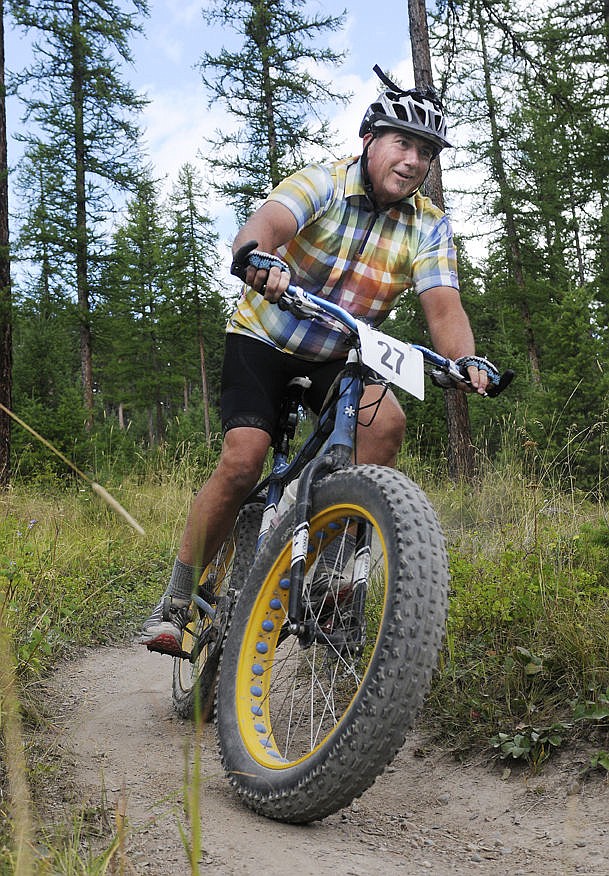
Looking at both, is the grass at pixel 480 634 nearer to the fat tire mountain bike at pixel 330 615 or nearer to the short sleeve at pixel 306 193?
the fat tire mountain bike at pixel 330 615

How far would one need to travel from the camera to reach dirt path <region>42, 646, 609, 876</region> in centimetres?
181

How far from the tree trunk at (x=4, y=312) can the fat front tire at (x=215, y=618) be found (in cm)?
640

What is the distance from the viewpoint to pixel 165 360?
3866 cm

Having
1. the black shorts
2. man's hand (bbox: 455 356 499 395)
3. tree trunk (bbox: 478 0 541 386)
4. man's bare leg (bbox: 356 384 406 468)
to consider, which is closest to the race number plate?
man's hand (bbox: 455 356 499 395)

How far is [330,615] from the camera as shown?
2412 mm

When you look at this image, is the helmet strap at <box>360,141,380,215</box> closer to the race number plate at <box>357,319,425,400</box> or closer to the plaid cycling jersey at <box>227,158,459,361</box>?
the plaid cycling jersey at <box>227,158,459,361</box>

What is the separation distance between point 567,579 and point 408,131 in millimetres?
1906

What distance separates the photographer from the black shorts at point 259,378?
2.89 m

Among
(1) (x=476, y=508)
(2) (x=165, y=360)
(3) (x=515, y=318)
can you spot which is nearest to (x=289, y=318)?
(1) (x=476, y=508)

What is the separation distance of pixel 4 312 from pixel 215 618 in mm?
7882

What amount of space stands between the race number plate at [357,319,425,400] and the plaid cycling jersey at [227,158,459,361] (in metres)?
0.55

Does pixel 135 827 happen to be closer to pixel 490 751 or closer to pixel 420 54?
pixel 490 751

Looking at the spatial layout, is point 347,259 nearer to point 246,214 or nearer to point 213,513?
point 213,513

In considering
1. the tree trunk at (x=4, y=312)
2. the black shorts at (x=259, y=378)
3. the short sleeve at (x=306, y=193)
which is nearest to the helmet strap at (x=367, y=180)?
the short sleeve at (x=306, y=193)
